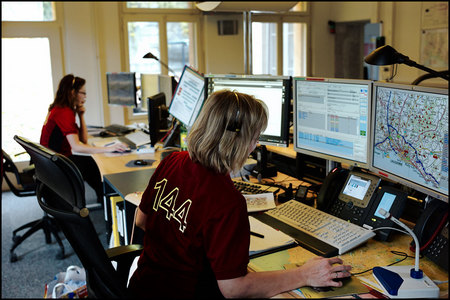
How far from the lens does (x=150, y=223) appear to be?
1.47 m

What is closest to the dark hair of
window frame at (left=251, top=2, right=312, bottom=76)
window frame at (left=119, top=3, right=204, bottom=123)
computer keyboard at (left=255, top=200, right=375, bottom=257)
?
window frame at (left=119, top=3, right=204, bottom=123)

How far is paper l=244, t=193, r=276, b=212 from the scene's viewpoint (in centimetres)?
192

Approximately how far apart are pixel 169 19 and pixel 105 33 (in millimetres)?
820

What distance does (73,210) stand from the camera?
109 centimetres

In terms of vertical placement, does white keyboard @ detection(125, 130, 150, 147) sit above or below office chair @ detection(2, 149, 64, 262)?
above

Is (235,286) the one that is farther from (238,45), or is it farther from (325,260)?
(238,45)

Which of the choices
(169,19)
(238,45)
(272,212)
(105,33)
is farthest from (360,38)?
(272,212)

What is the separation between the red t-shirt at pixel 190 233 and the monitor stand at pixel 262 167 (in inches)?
37.8

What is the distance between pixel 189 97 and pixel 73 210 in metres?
1.78

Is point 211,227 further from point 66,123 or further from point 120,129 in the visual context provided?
point 120,129

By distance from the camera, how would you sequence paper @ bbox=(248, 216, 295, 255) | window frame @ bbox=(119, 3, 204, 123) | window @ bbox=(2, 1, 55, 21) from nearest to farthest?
paper @ bbox=(248, 216, 295, 255) < window @ bbox=(2, 1, 55, 21) < window frame @ bbox=(119, 3, 204, 123)

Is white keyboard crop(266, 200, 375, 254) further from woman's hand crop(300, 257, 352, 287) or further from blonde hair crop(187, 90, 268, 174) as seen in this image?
blonde hair crop(187, 90, 268, 174)

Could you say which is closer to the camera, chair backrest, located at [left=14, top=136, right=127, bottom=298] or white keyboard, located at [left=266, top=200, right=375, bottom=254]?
chair backrest, located at [left=14, top=136, right=127, bottom=298]

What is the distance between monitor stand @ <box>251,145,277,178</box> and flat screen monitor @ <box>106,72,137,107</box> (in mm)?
2237
